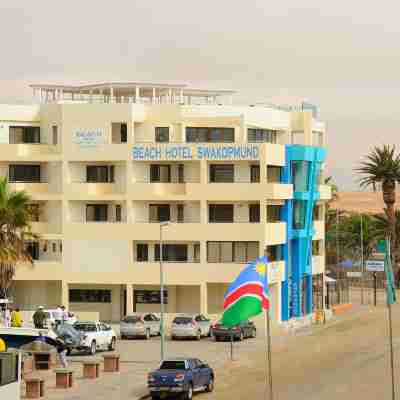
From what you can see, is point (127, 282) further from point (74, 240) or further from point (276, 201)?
point (276, 201)

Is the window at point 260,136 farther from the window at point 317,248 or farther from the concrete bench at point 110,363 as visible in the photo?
the concrete bench at point 110,363

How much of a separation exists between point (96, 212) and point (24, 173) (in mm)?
5436

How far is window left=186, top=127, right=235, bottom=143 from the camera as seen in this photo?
8850cm

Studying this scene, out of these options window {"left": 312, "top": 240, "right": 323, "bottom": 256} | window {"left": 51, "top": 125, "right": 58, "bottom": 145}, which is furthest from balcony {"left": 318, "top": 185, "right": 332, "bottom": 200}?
window {"left": 51, "top": 125, "right": 58, "bottom": 145}

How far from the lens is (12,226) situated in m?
79.9

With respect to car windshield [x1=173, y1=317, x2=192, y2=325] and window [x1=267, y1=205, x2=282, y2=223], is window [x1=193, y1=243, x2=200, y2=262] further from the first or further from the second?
car windshield [x1=173, y1=317, x2=192, y2=325]

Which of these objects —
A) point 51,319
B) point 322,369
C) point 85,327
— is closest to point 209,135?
point 51,319

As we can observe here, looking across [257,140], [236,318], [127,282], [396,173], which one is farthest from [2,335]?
[396,173]

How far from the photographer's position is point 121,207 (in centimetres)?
8738

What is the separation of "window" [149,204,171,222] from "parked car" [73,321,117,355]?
17.6 metres

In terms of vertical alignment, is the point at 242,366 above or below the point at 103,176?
below

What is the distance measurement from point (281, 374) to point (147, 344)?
16096 millimetres

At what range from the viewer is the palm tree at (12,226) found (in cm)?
7756

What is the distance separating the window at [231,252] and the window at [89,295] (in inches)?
311
